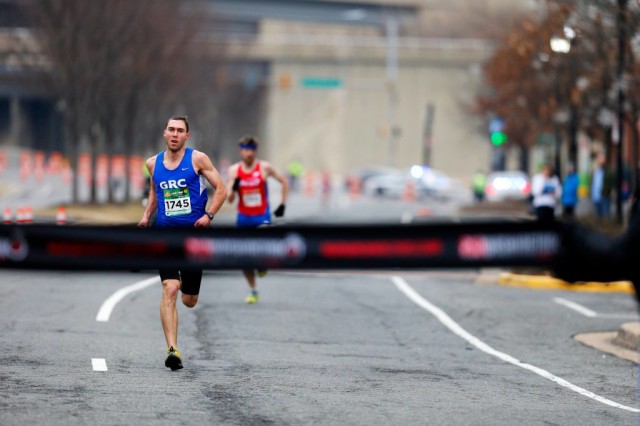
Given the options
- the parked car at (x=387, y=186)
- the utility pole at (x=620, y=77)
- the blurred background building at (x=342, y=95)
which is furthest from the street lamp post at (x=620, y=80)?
the blurred background building at (x=342, y=95)

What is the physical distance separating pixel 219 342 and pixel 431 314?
184 inches

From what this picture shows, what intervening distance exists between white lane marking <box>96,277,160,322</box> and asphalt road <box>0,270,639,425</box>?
106 millimetres

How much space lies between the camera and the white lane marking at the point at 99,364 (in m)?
12.0

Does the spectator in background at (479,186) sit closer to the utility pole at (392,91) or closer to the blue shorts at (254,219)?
the utility pole at (392,91)

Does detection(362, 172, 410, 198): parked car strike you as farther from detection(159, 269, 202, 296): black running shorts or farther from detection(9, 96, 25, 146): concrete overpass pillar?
detection(159, 269, 202, 296): black running shorts

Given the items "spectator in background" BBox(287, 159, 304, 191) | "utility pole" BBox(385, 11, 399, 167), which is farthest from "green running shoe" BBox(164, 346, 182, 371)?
"utility pole" BBox(385, 11, 399, 167)

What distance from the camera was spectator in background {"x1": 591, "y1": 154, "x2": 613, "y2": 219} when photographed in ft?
116

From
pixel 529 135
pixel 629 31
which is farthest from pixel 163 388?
pixel 529 135

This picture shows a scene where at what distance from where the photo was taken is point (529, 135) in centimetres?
5912

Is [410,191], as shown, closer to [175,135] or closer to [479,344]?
[479,344]

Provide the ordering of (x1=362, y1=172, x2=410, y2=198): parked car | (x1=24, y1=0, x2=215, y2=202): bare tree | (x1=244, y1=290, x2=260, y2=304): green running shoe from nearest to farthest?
1. (x1=244, y1=290, x2=260, y2=304): green running shoe
2. (x1=24, y1=0, x2=215, y2=202): bare tree
3. (x1=362, y1=172, x2=410, y2=198): parked car

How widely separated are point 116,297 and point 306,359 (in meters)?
6.00

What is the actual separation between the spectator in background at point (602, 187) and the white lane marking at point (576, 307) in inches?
556

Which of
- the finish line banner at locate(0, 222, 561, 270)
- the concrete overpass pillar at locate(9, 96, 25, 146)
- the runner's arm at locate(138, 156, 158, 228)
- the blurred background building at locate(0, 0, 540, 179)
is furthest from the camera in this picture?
the concrete overpass pillar at locate(9, 96, 25, 146)
